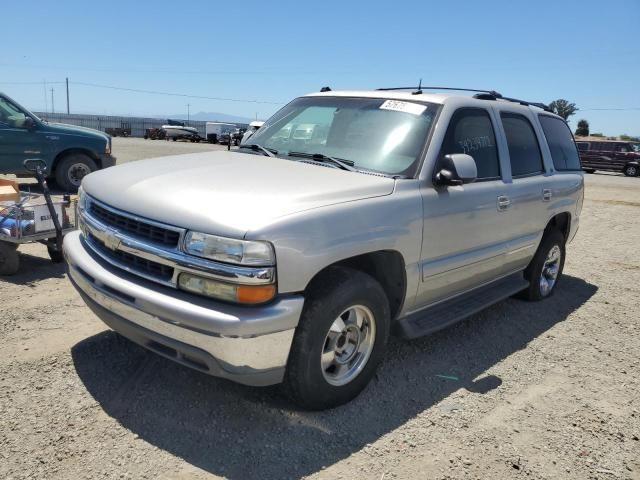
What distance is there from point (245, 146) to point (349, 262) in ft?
5.55

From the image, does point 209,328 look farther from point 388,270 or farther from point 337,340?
point 388,270

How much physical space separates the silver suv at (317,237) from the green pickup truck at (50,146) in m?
6.70

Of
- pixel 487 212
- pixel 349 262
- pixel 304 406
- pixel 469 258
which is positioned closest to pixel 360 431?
pixel 304 406

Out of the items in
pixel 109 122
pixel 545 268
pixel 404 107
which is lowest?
pixel 109 122

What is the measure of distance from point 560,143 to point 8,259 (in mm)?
5633

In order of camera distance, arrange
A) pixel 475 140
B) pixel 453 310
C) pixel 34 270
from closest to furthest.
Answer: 1. pixel 453 310
2. pixel 475 140
3. pixel 34 270

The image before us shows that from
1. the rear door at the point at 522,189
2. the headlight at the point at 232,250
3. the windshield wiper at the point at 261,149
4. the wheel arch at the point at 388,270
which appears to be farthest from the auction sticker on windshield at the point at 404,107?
the headlight at the point at 232,250

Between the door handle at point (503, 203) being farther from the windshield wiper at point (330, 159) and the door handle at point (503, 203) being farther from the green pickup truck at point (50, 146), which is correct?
the green pickup truck at point (50, 146)

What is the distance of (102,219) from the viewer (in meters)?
3.16

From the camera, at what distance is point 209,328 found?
2.50m

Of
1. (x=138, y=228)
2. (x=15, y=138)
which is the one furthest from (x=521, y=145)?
(x=15, y=138)

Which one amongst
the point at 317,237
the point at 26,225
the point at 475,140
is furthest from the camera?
the point at 26,225

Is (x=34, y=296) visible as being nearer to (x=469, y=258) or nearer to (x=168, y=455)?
(x=168, y=455)

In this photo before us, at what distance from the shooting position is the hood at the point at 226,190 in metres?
2.62
